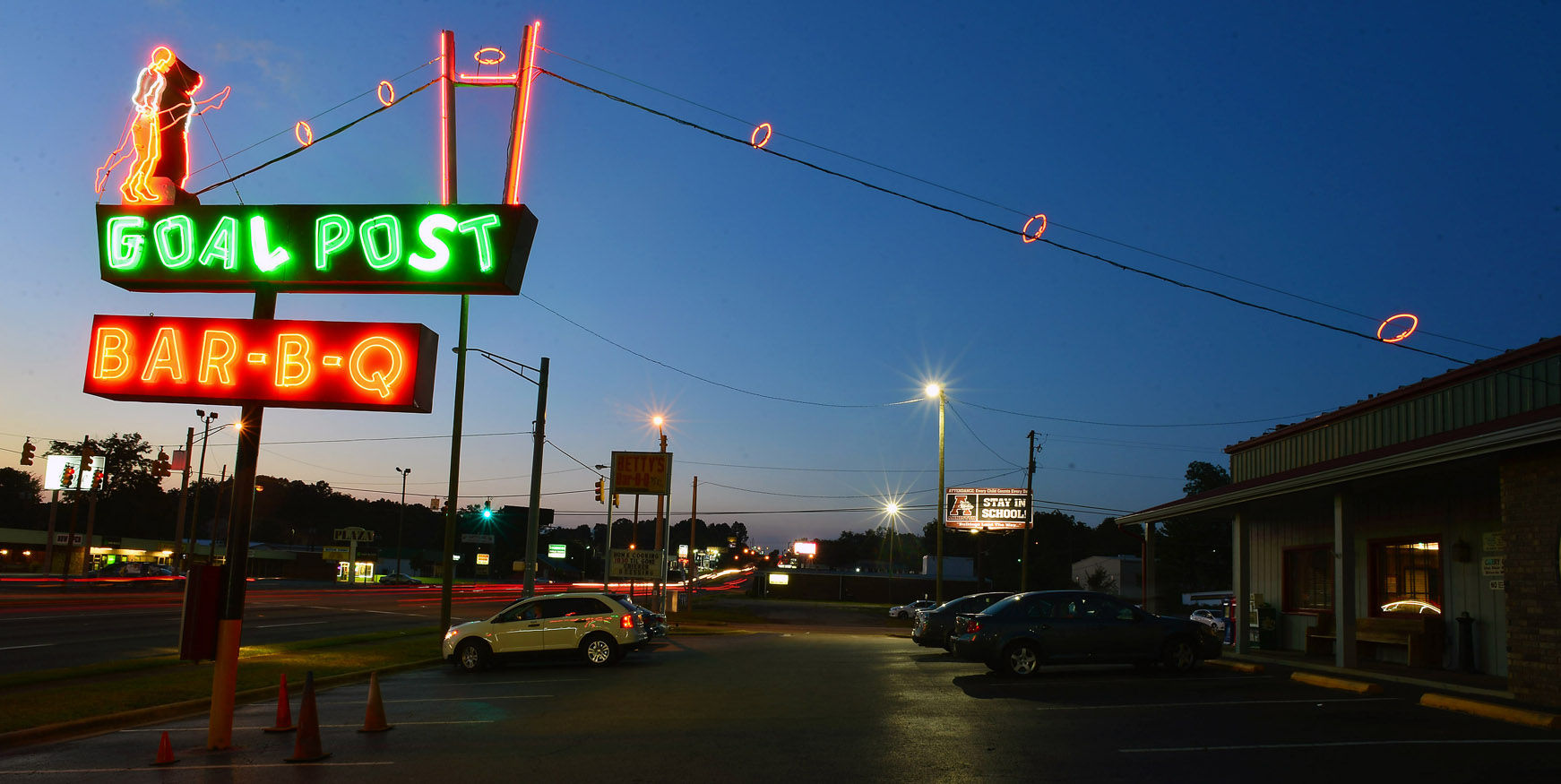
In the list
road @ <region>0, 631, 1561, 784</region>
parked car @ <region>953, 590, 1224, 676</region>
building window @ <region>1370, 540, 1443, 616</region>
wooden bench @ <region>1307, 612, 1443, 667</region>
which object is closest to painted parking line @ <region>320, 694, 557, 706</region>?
road @ <region>0, 631, 1561, 784</region>

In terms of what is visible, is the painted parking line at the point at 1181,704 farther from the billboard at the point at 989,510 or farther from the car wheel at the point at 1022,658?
the billboard at the point at 989,510

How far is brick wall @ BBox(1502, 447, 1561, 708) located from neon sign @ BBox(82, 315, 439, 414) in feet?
43.6

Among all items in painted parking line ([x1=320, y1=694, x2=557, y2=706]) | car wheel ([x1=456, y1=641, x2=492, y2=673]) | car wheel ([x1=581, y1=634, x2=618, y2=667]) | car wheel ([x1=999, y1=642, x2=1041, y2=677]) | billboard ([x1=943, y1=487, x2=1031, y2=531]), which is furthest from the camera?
billboard ([x1=943, y1=487, x2=1031, y2=531])

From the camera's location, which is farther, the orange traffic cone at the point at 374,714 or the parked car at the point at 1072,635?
the parked car at the point at 1072,635

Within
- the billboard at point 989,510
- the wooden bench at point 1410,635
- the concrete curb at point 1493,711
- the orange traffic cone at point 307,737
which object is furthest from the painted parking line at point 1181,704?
the billboard at point 989,510

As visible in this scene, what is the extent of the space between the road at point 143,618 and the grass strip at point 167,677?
174 cm

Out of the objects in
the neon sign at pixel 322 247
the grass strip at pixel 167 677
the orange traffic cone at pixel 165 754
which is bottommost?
the grass strip at pixel 167 677

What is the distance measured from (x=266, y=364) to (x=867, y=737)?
25.1 ft

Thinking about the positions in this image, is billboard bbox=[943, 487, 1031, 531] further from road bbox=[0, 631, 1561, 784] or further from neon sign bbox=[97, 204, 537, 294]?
neon sign bbox=[97, 204, 537, 294]

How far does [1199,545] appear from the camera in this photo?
86.2 metres

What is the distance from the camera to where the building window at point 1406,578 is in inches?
739

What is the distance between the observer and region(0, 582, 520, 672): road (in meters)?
22.5

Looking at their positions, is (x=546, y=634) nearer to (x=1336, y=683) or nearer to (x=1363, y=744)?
(x=1336, y=683)

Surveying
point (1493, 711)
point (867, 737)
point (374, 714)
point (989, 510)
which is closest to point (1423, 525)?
point (1493, 711)
